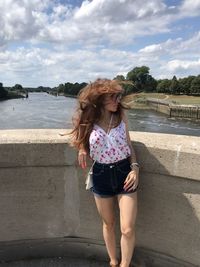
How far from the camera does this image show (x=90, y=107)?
3.27 metres

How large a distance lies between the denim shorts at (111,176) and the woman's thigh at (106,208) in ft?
0.25

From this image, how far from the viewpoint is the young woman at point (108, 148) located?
3.19 metres

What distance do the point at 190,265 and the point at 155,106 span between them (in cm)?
12287

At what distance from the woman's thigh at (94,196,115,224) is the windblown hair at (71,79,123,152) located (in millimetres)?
410

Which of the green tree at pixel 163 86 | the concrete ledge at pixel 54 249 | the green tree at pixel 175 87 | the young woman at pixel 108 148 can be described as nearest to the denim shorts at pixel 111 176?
the young woman at pixel 108 148

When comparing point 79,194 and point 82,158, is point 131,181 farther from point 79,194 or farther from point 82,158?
point 79,194

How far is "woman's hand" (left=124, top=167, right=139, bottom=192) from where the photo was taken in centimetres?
317

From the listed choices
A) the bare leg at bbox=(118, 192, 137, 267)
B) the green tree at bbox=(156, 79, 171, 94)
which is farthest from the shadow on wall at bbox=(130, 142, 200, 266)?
the green tree at bbox=(156, 79, 171, 94)

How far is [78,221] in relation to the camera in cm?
377

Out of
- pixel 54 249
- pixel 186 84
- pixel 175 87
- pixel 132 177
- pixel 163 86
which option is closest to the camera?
pixel 132 177

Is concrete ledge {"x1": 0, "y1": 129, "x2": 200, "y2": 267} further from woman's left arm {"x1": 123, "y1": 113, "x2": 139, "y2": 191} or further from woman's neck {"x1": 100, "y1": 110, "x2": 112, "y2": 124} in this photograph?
woman's neck {"x1": 100, "y1": 110, "x2": 112, "y2": 124}

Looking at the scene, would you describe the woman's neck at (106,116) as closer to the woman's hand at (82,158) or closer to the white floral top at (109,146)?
the white floral top at (109,146)

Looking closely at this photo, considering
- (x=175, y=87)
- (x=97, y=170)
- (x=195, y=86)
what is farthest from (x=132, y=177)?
(x=175, y=87)

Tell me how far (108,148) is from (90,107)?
1.16ft
